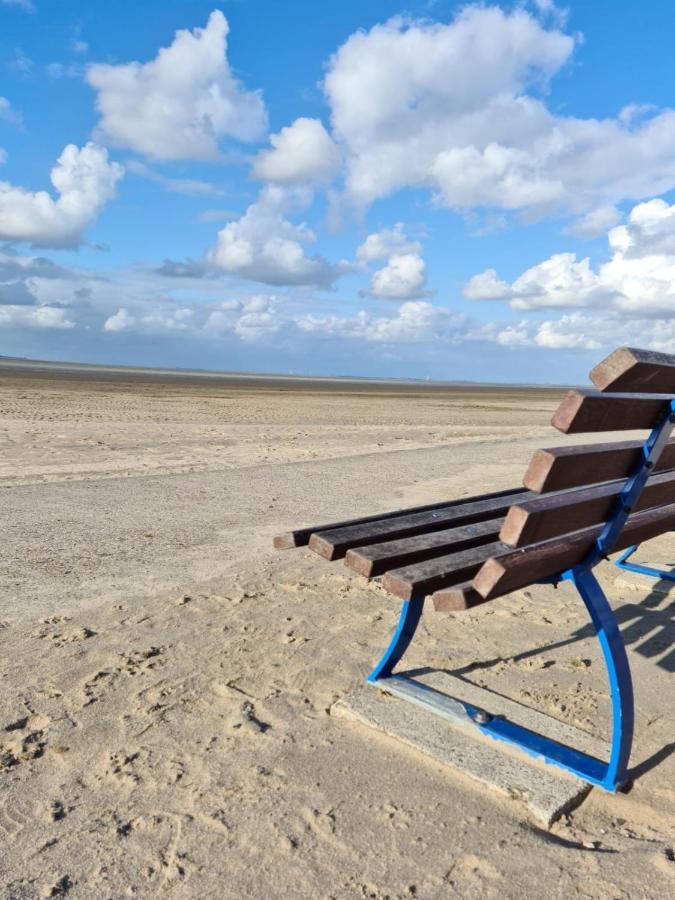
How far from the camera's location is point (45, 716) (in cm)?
295

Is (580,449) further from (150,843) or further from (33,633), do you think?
(33,633)

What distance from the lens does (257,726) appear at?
2920 millimetres

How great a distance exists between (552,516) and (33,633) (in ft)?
9.28

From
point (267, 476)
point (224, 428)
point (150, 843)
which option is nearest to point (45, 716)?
point (150, 843)

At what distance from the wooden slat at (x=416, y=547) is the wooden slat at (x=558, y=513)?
1.65ft

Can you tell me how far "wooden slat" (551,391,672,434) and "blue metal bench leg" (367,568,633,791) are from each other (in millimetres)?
578

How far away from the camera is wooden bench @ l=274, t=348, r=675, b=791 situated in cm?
220

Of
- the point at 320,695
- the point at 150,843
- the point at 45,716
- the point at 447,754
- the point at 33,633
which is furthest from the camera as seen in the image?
the point at 33,633

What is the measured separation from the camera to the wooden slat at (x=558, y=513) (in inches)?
87.3

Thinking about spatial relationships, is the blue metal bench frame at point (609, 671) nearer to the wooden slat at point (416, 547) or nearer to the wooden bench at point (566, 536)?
the wooden bench at point (566, 536)

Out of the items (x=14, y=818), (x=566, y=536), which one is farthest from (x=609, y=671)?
(x=14, y=818)

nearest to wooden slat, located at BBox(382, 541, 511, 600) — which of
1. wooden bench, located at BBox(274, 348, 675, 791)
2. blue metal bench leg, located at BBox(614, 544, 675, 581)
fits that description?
wooden bench, located at BBox(274, 348, 675, 791)

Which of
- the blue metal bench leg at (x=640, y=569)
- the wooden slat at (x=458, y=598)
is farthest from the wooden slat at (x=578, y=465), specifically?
the blue metal bench leg at (x=640, y=569)

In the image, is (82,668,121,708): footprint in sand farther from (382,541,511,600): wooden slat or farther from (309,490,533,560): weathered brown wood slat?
(382,541,511,600): wooden slat
